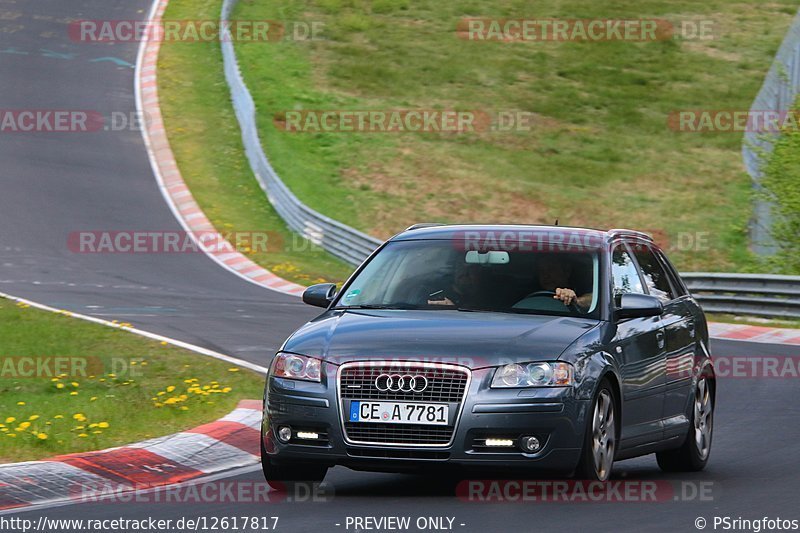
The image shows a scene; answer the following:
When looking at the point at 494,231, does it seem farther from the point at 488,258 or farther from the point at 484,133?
the point at 484,133

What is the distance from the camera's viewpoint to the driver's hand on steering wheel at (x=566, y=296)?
30.0 ft

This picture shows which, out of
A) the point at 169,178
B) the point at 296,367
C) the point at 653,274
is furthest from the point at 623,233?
the point at 169,178

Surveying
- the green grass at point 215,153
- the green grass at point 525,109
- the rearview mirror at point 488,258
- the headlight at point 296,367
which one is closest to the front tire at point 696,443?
the rearview mirror at point 488,258

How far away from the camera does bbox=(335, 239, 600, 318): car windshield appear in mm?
9141

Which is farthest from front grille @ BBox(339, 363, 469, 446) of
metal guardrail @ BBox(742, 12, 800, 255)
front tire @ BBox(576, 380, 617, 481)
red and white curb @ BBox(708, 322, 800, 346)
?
metal guardrail @ BBox(742, 12, 800, 255)

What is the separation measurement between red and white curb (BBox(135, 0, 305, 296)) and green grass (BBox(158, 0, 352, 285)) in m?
0.22

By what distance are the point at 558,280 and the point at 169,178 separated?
25.8 meters

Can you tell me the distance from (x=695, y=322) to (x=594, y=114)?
34.9 m

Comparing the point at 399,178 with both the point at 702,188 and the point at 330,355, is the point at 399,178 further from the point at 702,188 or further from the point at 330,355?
the point at 330,355

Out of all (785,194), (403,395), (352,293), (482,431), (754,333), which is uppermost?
(352,293)

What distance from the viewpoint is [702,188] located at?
38719mm

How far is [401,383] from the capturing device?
8.18 metres

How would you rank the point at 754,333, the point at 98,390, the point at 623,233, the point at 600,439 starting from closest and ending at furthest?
the point at 600,439, the point at 623,233, the point at 98,390, the point at 754,333

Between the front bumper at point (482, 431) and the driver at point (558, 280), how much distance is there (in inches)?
40.0
